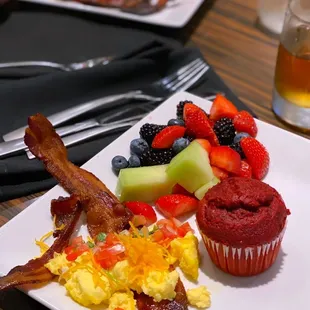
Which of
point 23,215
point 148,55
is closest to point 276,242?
point 23,215

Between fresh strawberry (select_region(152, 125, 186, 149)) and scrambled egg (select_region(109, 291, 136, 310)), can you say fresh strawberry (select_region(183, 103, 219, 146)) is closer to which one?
fresh strawberry (select_region(152, 125, 186, 149))

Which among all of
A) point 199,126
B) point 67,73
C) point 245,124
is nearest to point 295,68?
point 245,124

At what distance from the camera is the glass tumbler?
1.65m

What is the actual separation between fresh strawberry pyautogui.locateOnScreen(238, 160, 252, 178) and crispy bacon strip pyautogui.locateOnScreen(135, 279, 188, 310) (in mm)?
369

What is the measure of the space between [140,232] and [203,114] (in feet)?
1.28

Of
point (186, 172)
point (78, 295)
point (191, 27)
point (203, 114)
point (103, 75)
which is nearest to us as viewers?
point (78, 295)

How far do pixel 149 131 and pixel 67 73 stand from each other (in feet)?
1.46

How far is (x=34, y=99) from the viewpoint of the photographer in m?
1.79

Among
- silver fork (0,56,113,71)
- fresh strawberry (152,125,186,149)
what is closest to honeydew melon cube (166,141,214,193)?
fresh strawberry (152,125,186,149)

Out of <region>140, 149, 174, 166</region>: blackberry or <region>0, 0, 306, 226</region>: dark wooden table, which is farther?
<region>0, 0, 306, 226</region>: dark wooden table

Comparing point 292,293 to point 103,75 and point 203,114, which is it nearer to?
point 203,114

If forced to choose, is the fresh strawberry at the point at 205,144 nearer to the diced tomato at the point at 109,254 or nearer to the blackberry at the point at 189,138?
the blackberry at the point at 189,138

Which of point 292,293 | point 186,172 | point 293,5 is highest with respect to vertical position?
point 293,5

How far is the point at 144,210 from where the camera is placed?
52.9 inches
